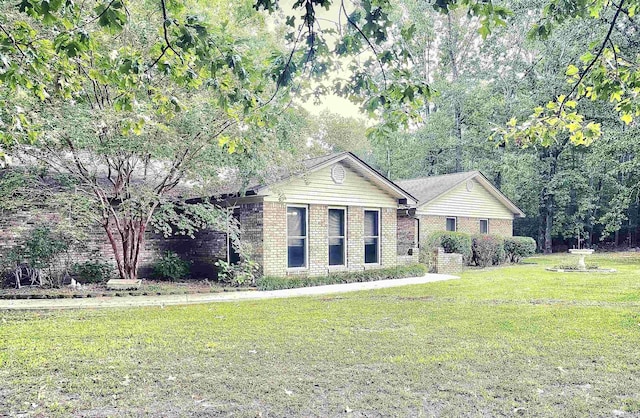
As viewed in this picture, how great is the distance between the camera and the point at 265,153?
35.6 feet

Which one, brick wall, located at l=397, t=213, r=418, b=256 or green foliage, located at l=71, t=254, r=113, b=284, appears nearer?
green foliage, located at l=71, t=254, r=113, b=284

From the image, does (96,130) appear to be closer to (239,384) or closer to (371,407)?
(239,384)

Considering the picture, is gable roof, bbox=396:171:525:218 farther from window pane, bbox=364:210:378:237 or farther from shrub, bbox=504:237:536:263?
window pane, bbox=364:210:378:237

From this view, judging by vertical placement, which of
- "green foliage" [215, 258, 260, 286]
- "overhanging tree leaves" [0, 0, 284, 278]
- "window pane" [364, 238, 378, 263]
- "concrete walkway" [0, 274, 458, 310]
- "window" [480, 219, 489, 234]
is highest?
"overhanging tree leaves" [0, 0, 284, 278]

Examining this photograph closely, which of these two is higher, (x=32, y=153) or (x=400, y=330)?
(x=32, y=153)

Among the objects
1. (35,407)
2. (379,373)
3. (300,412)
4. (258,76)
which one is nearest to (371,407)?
(300,412)

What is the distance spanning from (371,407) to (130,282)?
871 centimetres

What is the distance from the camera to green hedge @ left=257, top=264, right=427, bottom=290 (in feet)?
38.7

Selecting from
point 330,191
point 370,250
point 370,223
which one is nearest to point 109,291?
point 330,191

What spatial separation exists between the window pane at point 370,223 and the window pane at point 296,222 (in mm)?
2399

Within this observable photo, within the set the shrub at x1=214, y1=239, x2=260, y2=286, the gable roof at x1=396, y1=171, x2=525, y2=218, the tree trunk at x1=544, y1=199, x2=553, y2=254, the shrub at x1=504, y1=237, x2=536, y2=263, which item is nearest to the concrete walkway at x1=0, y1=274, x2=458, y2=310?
the shrub at x1=214, y1=239, x2=260, y2=286

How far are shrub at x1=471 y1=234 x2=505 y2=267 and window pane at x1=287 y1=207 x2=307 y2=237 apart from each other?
9.31 m

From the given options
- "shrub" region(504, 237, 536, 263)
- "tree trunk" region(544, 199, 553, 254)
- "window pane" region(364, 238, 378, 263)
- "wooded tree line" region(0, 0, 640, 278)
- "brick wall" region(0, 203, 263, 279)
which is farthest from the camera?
"tree trunk" region(544, 199, 553, 254)

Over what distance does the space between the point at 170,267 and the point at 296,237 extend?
12.2 ft
